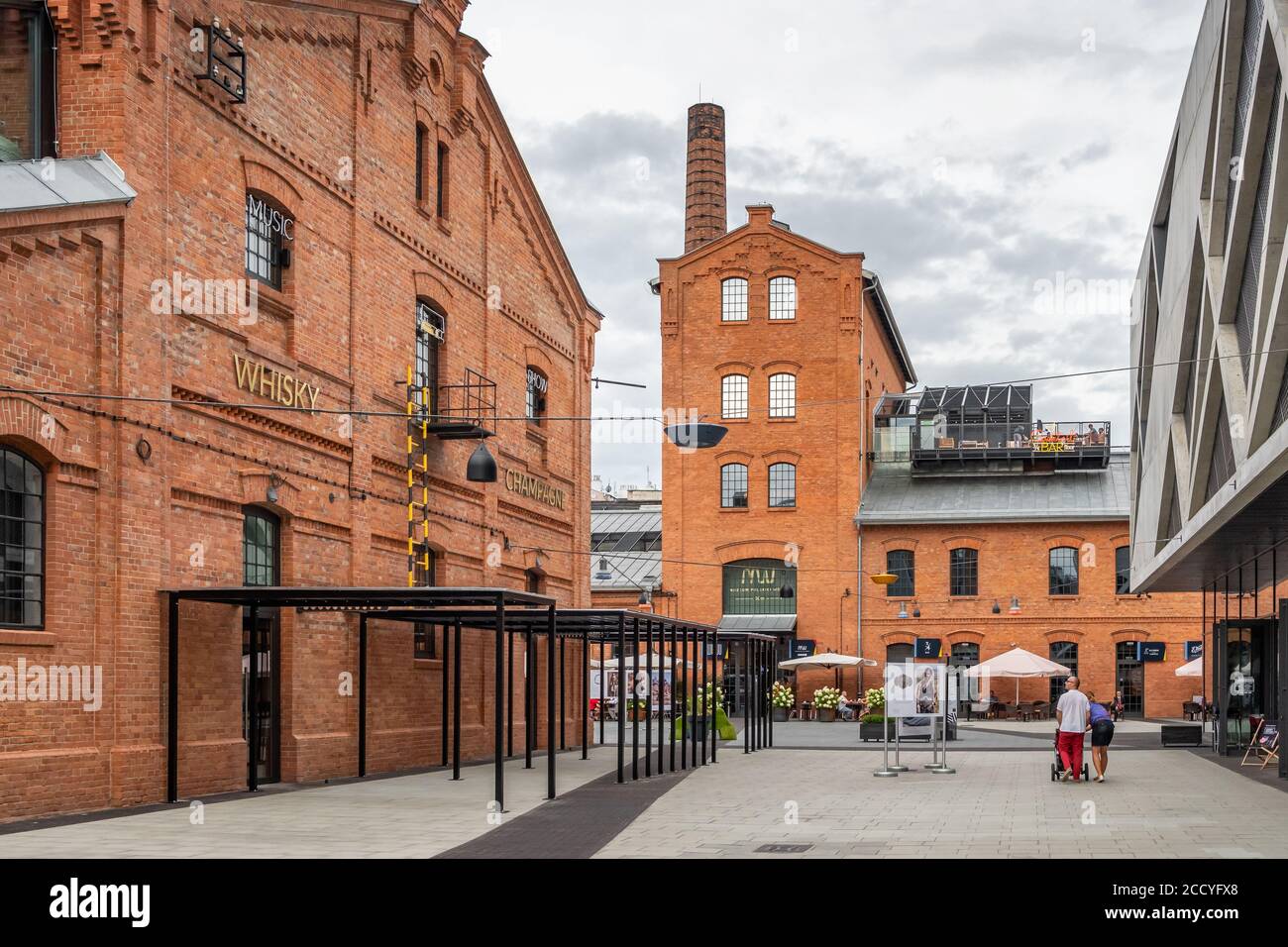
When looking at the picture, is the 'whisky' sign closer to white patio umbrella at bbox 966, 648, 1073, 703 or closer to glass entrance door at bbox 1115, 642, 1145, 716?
white patio umbrella at bbox 966, 648, 1073, 703

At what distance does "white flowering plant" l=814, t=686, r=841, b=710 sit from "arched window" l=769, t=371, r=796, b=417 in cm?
1017

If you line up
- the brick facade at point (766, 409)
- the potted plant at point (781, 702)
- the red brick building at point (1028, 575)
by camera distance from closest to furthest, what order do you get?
the potted plant at point (781, 702) → the red brick building at point (1028, 575) → the brick facade at point (766, 409)

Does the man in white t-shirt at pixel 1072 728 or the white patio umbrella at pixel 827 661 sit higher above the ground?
the man in white t-shirt at pixel 1072 728

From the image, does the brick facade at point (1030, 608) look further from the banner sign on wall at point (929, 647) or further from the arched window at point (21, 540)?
the arched window at point (21, 540)

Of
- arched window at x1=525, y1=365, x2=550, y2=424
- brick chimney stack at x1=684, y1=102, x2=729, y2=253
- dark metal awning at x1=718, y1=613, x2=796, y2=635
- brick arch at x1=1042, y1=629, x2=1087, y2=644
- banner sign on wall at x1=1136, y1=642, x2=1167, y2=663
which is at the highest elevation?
brick chimney stack at x1=684, y1=102, x2=729, y2=253

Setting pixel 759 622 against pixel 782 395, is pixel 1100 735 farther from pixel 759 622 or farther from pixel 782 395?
pixel 782 395

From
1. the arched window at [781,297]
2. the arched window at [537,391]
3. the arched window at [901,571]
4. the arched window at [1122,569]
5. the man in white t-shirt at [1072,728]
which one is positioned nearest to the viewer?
the man in white t-shirt at [1072,728]

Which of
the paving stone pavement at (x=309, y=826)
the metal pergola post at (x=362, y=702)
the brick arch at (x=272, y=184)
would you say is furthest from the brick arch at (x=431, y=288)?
the paving stone pavement at (x=309, y=826)

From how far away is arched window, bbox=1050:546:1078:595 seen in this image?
47.6m

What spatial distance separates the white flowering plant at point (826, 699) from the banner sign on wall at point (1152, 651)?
9.91 meters

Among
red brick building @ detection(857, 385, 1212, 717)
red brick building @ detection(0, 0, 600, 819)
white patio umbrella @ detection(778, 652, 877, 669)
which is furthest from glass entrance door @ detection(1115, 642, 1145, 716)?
red brick building @ detection(0, 0, 600, 819)

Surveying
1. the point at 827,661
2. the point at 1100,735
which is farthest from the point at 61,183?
the point at 827,661

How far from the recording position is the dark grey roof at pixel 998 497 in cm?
4809

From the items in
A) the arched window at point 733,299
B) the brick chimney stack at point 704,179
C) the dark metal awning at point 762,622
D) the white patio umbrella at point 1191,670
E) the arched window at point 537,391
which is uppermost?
the brick chimney stack at point 704,179
